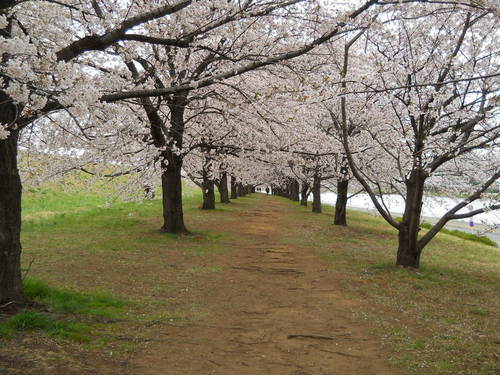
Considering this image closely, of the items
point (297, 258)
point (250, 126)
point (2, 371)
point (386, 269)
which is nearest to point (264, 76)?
point (250, 126)

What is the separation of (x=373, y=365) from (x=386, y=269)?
698 centimetres

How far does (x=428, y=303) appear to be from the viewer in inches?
365

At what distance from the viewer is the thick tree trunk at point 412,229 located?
12273mm

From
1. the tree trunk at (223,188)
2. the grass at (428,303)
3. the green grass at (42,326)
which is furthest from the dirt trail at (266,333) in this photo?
the tree trunk at (223,188)

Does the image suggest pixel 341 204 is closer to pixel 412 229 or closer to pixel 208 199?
pixel 208 199

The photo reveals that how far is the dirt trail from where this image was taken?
18.5ft

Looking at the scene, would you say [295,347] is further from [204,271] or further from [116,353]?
[204,271]

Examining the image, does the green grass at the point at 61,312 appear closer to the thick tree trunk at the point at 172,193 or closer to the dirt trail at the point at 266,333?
the dirt trail at the point at 266,333

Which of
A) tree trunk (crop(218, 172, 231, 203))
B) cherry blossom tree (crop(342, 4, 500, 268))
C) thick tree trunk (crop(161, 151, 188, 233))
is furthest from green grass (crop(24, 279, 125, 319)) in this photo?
tree trunk (crop(218, 172, 231, 203))

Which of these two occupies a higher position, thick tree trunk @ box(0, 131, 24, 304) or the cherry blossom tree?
the cherry blossom tree

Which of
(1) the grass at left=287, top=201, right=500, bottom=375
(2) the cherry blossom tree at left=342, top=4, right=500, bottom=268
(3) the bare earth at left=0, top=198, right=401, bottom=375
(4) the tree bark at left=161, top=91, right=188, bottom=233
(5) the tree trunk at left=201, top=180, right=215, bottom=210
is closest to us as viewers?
(3) the bare earth at left=0, top=198, right=401, bottom=375

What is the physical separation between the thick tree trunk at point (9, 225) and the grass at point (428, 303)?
5805mm

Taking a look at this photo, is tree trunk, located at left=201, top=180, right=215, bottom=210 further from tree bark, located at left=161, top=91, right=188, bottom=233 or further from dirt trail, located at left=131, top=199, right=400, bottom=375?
dirt trail, located at left=131, top=199, right=400, bottom=375

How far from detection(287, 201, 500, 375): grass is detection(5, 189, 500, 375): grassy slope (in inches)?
0.7
